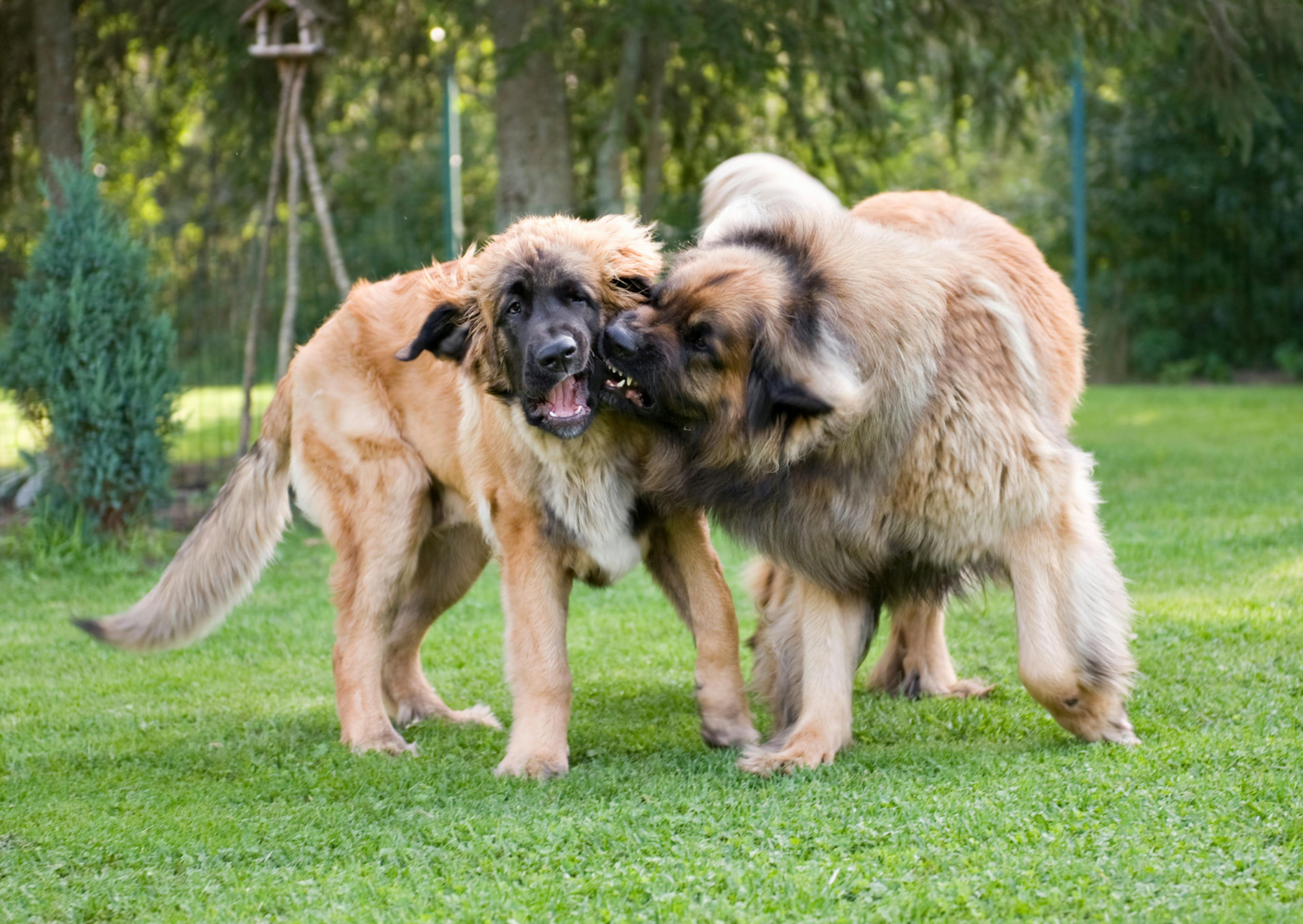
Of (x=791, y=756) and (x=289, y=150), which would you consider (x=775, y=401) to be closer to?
(x=791, y=756)

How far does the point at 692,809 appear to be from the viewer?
11.4 feet

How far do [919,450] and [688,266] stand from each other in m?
0.87

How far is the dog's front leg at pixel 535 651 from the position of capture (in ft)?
13.4

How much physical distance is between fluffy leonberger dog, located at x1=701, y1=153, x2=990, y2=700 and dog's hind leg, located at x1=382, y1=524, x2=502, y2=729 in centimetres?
124

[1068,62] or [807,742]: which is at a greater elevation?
[1068,62]

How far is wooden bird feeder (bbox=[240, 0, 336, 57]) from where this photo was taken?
8.02 meters

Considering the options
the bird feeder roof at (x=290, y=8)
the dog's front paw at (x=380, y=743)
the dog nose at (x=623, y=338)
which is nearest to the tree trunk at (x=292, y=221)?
the bird feeder roof at (x=290, y=8)

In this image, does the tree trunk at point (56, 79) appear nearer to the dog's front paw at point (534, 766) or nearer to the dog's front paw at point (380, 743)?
the dog's front paw at point (380, 743)

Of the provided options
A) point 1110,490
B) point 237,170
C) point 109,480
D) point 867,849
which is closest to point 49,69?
point 237,170

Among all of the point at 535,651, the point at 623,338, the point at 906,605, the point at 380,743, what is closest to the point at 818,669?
the point at 906,605

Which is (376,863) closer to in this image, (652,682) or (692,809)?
(692,809)

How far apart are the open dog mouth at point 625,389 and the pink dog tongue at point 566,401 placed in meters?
0.09

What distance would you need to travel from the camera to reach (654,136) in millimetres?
11172

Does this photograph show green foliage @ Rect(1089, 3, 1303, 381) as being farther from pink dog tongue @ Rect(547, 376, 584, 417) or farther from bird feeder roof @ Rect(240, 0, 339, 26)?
pink dog tongue @ Rect(547, 376, 584, 417)
